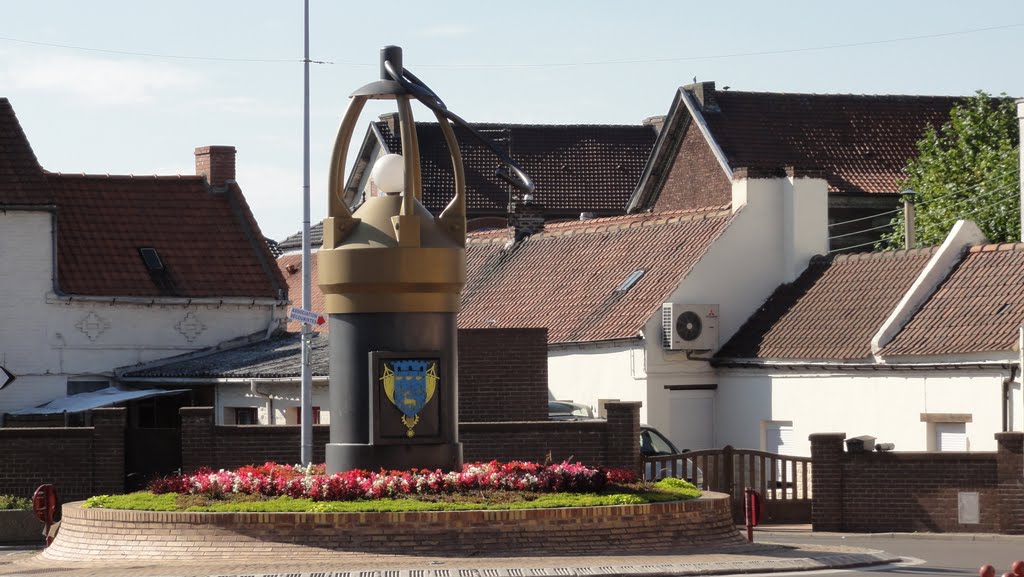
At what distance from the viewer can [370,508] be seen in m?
19.5

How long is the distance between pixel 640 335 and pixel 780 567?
20002mm

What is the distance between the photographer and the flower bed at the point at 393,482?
792 inches

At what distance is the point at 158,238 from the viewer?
43219 millimetres

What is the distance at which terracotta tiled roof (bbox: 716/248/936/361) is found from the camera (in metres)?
36.8

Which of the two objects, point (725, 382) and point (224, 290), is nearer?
point (725, 382)

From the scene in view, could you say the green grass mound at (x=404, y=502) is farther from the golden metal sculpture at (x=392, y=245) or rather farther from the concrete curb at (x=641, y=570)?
the golden metal sculpture at (x=392, y=245)

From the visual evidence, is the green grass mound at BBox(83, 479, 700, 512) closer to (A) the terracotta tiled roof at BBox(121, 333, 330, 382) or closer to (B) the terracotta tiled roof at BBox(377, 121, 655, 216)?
(A) the terracotta tiled roof at BBox(121, 333, 330, 382)

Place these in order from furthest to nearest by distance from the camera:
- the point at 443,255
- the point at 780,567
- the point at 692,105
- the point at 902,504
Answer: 1. the point at 692,105
2. the point at 902,504
3. the point at 443,255
4. the point at 780,567

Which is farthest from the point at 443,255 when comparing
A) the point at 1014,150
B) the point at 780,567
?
the point at 1014,150

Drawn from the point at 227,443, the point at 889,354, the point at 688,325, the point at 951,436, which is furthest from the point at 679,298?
the point at 227,443

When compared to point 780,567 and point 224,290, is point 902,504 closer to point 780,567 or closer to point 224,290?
point 780,567

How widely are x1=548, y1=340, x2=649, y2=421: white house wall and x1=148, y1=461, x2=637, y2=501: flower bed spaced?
17.5 m

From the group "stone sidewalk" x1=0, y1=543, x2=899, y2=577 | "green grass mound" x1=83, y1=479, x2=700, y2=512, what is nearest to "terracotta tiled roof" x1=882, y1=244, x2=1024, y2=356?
"green grass mound" x1=83, y1=479, x2=700, y2=512

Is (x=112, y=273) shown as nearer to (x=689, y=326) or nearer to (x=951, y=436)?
(x=689, y=326)
